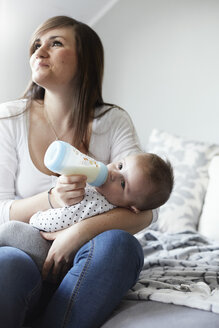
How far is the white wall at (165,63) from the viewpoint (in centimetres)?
264

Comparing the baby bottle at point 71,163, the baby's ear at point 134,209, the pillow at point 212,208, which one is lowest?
the pillow at point 212,208

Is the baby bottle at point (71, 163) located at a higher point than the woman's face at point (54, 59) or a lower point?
lower

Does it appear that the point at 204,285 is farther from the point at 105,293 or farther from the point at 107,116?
the point at 107,116

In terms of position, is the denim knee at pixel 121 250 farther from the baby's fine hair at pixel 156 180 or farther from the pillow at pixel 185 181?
the pillow at pixel 185 181

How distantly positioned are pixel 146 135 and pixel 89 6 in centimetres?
81

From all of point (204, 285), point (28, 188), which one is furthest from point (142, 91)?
point (204, 285)

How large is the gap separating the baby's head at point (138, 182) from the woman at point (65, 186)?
2.2 inches

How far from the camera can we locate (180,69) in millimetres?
2738

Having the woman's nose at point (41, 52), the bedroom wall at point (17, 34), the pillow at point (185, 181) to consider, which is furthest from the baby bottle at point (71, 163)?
the bedroom wall at point (17, 34)

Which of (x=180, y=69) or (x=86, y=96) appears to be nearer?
(x=86, y=96)

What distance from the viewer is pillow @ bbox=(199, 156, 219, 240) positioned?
213 centimetres

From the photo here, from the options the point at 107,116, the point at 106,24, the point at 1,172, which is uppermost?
the point at 106,24

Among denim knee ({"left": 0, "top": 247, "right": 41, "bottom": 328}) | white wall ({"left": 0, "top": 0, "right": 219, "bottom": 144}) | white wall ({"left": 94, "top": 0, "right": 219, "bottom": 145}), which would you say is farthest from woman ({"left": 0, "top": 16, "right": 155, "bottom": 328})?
white wall ({"left": 94, "top": 0, "right": 219, "bottom": 145})

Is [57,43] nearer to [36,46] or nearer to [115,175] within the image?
[36,46]
